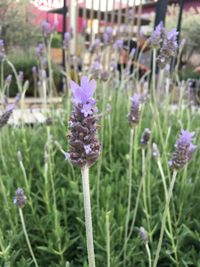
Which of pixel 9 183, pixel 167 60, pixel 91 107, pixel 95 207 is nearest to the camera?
pixel 91 107

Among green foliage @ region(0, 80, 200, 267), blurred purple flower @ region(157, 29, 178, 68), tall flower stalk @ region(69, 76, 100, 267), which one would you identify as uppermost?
blurred purple flower @ region(157, 29, 178, 68)

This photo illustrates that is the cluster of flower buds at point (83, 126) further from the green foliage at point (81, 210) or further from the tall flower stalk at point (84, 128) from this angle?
the green foliage at point (81, 210)

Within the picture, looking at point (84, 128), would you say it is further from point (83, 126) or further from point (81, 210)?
point (81, 210)

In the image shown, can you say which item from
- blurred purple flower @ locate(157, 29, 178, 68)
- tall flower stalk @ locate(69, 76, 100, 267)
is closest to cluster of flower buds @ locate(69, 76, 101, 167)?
tall flower stalk @ locate(69, 76, 100, 267)

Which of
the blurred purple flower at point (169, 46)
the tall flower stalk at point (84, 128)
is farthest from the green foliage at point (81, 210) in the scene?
the tall flower stalk at point (84, 128)

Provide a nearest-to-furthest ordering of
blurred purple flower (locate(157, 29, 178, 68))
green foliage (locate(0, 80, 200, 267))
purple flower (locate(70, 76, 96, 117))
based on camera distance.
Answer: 1. purple flower (locate(70, 76, 96, 117))
2. blurred purple flower (locate(157, 29, 178, 68))
3. green foliage (locate(0, 80, 200, 267))

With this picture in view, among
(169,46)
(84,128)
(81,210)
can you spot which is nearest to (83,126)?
(84,128)

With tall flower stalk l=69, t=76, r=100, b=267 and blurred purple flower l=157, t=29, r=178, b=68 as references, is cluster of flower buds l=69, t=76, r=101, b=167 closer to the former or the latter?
tall flower stalk l=69, t=76, r=100, b=267

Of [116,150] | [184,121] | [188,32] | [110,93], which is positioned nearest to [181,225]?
[116,150]

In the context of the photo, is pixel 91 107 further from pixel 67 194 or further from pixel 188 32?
pixel 188 32
